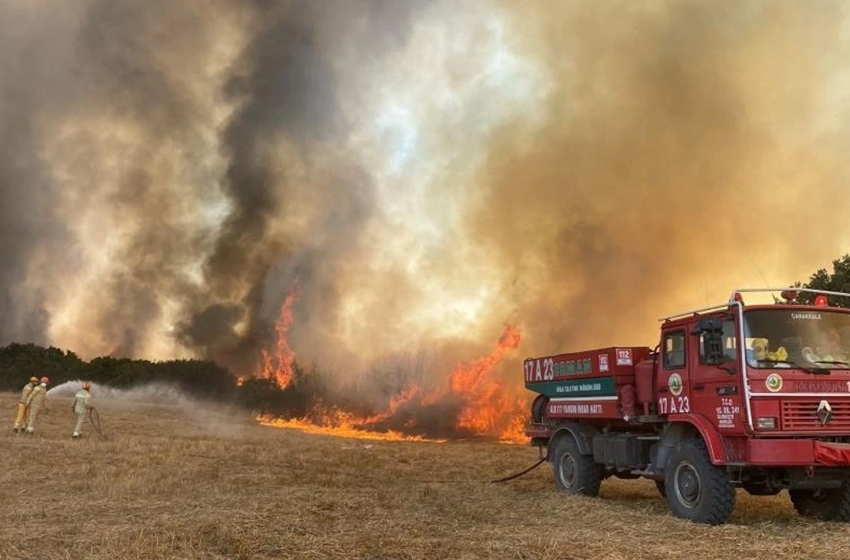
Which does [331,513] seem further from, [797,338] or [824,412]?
[797,338]

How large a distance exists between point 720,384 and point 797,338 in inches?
50.4

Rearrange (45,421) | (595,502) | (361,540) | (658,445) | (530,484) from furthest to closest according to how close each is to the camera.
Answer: (45,421) < (530,484) < (595,502) < (658,445) < (361,540)

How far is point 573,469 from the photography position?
13062 mm

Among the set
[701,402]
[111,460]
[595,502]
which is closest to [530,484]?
[595,502]

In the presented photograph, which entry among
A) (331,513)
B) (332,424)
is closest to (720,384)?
(331,513)

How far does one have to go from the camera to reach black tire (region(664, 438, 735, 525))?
9258 mm

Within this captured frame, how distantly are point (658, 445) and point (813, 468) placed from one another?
2360mm

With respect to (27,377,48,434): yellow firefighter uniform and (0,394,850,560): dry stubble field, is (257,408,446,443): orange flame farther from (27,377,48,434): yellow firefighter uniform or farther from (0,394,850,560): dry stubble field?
(0,394,850,560): dry stubble field

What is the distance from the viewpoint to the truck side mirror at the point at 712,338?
949 cm

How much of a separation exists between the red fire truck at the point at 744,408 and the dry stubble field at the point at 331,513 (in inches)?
25.0

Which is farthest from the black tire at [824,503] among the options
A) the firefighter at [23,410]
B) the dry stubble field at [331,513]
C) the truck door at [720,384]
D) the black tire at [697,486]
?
the firefighter at [23,410]

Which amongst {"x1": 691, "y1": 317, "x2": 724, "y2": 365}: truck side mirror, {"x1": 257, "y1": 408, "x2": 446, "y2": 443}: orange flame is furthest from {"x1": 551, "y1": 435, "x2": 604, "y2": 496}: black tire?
{"x1": 257, "y1": 408, "x2": 446, "y2": 443}: orange flame

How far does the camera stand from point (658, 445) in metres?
10.9

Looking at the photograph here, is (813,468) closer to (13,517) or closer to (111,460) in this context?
(13,517)
